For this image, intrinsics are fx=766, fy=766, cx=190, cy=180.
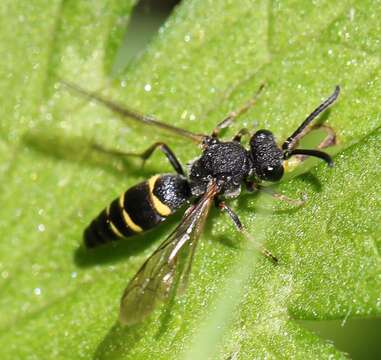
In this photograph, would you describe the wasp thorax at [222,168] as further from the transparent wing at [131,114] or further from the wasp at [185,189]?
the transparent wing at [131,114]

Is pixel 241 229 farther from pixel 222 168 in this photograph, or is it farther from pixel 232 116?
pixel 232 116

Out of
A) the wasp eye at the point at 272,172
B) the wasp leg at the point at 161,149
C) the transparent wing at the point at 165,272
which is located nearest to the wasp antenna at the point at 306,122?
the wasp eye at the point at 272,172

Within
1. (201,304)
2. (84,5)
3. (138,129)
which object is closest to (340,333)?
(201,304)

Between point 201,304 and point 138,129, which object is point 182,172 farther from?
point 201,304

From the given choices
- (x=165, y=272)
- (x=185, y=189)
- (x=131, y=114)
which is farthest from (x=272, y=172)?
(x=131, y=114)

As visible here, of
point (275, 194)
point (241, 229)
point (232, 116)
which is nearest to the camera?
point (275, 194)

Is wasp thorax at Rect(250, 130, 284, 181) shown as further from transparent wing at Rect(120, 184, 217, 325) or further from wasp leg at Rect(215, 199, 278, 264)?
transparent wing at Rect(120, 184, 217, 325)
